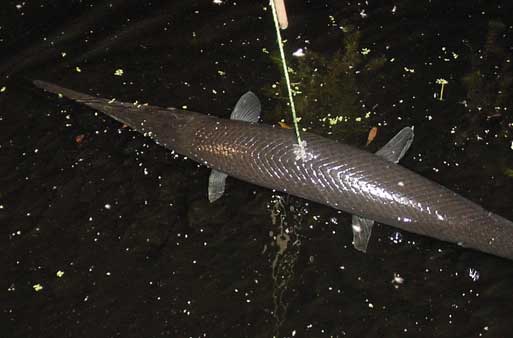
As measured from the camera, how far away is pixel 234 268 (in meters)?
5.05

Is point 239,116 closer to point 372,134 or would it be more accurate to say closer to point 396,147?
point 372,134

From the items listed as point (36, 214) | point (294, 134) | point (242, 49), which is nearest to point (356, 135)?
point (294, 134)

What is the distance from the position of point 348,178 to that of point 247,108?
128cm

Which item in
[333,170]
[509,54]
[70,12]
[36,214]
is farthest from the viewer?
[70,12]

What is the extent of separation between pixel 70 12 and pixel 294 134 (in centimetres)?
345

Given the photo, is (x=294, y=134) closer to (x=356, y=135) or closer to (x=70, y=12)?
(x=356, y=135)

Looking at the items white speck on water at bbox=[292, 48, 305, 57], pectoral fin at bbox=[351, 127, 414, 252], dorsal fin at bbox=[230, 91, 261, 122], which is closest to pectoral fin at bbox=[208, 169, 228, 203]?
dorsal fin at bbox=[230, 91, 261, 122]

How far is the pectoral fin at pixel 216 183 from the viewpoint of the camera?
5.16 m

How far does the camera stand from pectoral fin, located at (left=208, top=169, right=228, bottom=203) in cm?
516

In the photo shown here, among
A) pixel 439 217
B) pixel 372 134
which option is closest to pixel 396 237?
pixel 439 217

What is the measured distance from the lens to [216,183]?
517cm

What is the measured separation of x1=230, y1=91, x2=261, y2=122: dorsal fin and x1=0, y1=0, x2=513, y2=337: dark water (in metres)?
0.35

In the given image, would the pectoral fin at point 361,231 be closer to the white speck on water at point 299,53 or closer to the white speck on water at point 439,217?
the white speck on water at point 439,217

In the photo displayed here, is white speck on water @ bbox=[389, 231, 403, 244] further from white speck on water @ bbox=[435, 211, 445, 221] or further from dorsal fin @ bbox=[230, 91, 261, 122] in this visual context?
dorsal fin @ bbox=[230, 91, 261, 122]
